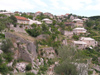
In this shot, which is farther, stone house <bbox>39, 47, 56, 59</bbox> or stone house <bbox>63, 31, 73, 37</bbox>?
stone house <bbox>63, 31, 73, 37</bbox>

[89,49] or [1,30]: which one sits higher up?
[1,30]

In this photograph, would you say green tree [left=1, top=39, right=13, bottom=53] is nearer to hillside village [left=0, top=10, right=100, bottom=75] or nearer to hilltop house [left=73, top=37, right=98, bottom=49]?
hillside village [left=0, top=10, right=100, bottom=75]

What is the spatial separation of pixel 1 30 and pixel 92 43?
82.4 feet

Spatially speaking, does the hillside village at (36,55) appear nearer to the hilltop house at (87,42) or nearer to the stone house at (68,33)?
the hilltop house at (87,42)

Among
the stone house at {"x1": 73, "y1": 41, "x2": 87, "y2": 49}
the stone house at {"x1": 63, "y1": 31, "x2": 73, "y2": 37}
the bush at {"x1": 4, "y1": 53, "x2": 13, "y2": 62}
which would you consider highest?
the stone house at {"x1": 63, "y1": 31, "x2": 73, "y2": 37}

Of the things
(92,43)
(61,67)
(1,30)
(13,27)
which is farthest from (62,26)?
(61,67)

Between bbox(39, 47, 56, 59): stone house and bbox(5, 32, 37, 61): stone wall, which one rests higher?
bbox(5, 32, 37, 61): stone wall

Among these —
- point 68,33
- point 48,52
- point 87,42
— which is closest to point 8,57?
point 48,52

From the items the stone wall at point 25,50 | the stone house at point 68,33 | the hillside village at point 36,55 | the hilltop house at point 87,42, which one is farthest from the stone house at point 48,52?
the stone house at point 68,33

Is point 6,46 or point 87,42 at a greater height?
point 6,46

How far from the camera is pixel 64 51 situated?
649 inches

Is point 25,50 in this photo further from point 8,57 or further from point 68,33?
point 68,33

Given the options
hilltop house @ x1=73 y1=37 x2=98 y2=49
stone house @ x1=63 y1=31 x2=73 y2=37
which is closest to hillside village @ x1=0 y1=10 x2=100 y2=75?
hilltop house @ x1=73 y1=37 x2=98 y2=49

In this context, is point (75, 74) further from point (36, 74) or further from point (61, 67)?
point (36, 74)
